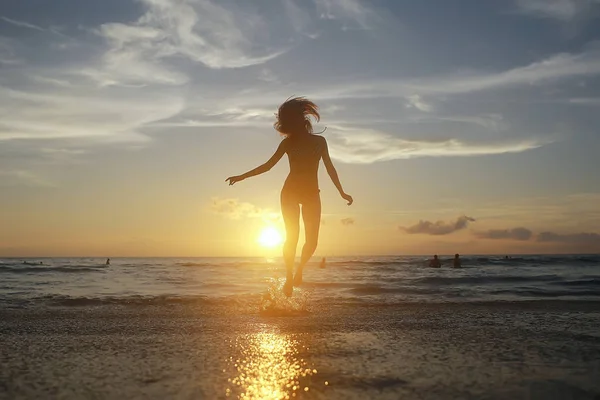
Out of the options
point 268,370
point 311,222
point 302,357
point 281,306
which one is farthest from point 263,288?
point 268,370

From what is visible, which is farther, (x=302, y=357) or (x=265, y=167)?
(x=265, y=167)

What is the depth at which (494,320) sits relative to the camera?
532 cm

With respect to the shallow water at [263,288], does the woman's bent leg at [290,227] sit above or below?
above

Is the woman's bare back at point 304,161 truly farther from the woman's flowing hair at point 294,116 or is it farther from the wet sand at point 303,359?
the wet sand at point 303,359

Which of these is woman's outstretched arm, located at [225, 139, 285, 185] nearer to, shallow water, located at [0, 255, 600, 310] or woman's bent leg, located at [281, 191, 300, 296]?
woman's bent leg, located at [281, 191, 300, 296]

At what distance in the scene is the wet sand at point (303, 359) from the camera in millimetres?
2299

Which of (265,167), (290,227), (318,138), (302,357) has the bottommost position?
(302,357)

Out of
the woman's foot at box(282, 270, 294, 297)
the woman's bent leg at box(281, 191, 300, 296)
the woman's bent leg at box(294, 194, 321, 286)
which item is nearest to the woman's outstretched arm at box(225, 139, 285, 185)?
the woman's bent leg at box(281, 191, 300, 296)

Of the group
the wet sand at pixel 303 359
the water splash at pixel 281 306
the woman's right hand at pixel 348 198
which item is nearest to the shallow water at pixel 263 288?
the water splash at pixel 281 306

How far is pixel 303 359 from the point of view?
2.99 metres

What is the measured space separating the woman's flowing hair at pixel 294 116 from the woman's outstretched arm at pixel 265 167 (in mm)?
244

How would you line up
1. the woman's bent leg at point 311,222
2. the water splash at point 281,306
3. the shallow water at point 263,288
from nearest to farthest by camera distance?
the water splash at point 281,306 < the woman's bent leg at point 311,222 < the shallow water at point 263,288

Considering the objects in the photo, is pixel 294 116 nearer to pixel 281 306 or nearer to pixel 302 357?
pixel 281 306

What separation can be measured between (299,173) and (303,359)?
468 cm
